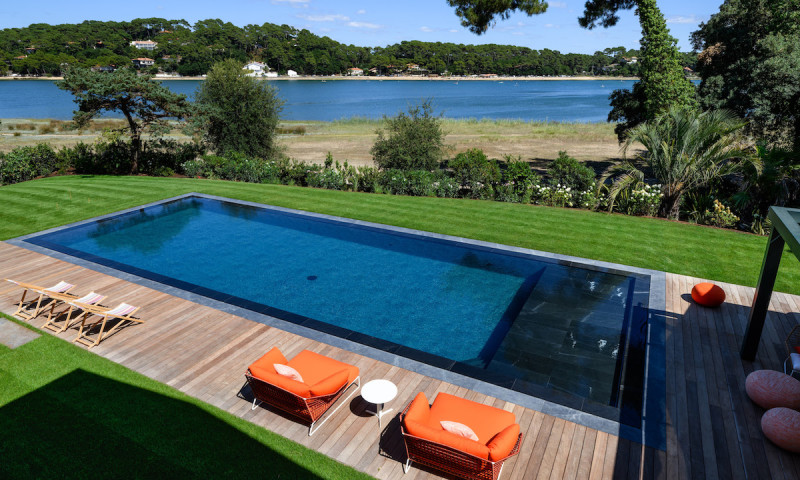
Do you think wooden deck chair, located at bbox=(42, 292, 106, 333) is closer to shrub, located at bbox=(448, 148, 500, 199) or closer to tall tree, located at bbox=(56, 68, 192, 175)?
shrub, located at bbox=(448, 148, 500, 199)

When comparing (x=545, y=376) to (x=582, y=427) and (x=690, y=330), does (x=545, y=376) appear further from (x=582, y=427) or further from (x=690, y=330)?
(x=690, y=330)

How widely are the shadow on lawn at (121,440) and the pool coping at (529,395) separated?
7.90 ft

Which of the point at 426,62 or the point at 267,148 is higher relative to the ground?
the point at 426,62

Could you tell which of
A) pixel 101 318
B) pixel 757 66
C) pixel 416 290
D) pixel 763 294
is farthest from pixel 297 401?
pixel 757 66

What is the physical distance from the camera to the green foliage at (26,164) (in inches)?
789

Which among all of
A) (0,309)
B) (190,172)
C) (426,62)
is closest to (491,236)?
A: (0,309)

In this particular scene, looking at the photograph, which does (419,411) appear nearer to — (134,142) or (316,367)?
(316,367)

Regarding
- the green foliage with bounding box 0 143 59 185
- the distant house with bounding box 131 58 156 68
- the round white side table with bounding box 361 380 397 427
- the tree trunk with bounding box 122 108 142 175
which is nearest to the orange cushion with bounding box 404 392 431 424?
the round white side table with bounding box 361 380 397 427

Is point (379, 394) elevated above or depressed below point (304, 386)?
below

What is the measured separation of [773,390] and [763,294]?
4.86ft

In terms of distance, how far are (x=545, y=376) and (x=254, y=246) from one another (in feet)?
30.2

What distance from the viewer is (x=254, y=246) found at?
13125 mm

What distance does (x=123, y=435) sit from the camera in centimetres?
572

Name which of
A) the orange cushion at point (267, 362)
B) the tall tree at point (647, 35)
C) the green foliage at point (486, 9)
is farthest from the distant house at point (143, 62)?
the orange cushion at point (267, 362)
